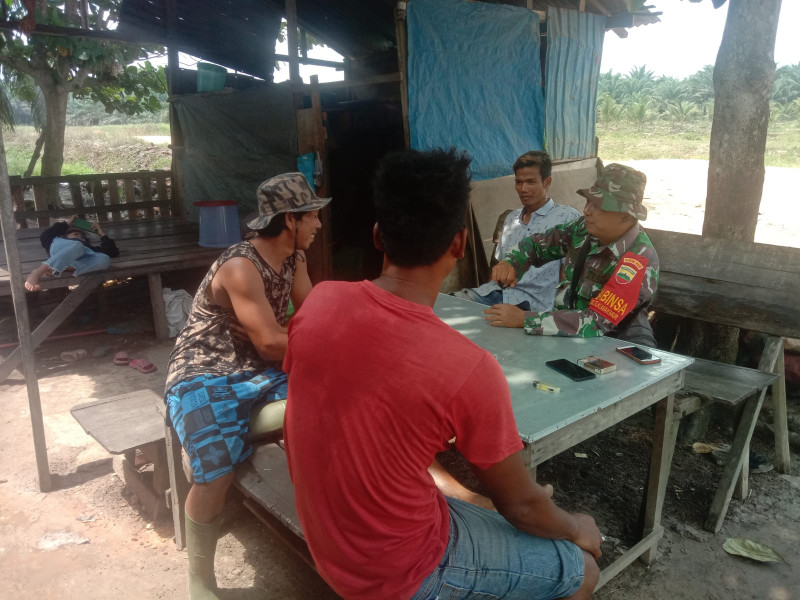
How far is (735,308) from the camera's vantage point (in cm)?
360

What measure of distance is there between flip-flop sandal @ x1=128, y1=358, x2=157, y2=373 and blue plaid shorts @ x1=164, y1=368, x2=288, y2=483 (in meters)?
2.79

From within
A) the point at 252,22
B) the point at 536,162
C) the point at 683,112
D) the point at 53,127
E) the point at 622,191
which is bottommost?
the point at 622,191

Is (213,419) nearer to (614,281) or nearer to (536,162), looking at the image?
(614,281)

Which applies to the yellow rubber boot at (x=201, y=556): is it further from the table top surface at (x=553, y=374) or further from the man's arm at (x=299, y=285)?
the table top surface at (x=553, y=374)

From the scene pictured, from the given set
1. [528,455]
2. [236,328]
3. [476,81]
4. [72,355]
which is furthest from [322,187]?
[528,455]

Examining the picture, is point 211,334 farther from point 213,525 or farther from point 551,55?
point 551,55

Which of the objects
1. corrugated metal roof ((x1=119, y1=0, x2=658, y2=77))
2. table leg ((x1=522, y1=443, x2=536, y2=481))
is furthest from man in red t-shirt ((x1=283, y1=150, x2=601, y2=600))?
corrugated metal roof ((x1=119, y1=0, x2=658, y2=77))

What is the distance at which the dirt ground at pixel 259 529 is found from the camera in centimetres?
271

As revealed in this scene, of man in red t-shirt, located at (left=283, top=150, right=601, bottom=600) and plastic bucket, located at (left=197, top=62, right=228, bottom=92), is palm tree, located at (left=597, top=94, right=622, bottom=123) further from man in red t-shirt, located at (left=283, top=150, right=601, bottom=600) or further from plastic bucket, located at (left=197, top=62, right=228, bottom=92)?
man in red t-shirt, located at (left=283, top=150, right=601, bottom=600)

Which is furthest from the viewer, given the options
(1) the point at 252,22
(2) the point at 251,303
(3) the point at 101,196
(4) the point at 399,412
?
(3) the point at 101,196

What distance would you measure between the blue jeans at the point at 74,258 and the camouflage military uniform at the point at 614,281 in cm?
430

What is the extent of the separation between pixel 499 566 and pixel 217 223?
19.0 feet

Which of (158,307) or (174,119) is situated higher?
(174,119)

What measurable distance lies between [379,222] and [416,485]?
0.63 meters
